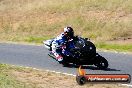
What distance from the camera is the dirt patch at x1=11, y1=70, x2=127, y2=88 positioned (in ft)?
47.8

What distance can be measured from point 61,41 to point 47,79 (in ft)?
13.8

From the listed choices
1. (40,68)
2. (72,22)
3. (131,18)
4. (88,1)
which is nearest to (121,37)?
(131,18)

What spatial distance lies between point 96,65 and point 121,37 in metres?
14.5

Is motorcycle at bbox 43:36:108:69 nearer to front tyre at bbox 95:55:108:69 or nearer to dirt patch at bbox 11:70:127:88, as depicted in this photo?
front tyre at bbox 95:55:108:69

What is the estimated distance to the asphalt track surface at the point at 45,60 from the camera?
1833 cm

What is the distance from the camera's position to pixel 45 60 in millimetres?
21172

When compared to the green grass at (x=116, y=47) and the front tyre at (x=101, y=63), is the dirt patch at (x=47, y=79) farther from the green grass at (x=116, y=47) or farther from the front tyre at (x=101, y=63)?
the green grass at (x=116, y=47)

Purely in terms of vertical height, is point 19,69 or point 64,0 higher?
point 64,0

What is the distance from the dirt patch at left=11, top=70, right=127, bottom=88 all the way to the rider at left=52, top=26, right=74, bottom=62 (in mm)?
2259

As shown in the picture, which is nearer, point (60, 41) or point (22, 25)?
point (60, 41)

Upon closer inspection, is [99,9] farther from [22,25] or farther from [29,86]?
[29,86]

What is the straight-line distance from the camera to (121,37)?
33188 millimetres

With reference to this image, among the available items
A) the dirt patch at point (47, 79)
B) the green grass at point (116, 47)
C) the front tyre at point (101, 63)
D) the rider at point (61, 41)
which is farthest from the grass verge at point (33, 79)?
the green grass at point (116, 47)

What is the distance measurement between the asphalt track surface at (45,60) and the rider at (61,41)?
18.4 inches
